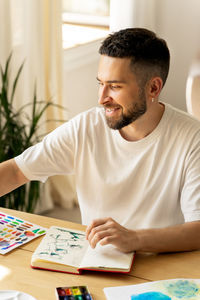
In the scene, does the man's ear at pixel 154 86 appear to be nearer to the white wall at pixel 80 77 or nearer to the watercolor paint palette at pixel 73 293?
the watercolor paint palette at pixel 73 293

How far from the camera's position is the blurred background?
3.00m

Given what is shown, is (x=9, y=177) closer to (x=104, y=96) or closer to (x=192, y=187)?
(x=104, y=96)

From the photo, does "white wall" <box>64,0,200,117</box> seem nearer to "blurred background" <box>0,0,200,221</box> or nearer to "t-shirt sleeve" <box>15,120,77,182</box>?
"blurred background" <box>0,0,200,221</box>

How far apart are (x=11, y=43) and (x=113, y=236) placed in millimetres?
1785

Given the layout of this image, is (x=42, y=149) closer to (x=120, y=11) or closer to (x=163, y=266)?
(x=163, y=266)

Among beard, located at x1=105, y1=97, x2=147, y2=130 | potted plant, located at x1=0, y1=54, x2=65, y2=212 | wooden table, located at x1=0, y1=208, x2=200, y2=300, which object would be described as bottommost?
potted plant, located at x1=0, y1=54, x2=65, y2=212

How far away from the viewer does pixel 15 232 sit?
161cm

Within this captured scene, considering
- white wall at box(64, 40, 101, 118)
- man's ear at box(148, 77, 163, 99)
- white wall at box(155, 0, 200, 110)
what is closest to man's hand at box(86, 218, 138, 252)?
man's ear at box(148, 77, 163, 99)

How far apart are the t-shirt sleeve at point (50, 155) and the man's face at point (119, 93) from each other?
185 mm

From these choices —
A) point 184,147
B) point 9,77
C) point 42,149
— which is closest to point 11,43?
point 9,77

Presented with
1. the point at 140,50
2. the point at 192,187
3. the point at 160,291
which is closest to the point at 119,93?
the point at 140,50

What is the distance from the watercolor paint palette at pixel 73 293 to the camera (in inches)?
50.3

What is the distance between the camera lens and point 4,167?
5.78 ft

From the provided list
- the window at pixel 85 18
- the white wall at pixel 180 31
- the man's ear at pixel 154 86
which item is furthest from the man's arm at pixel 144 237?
the white wall at pixel 180 31
